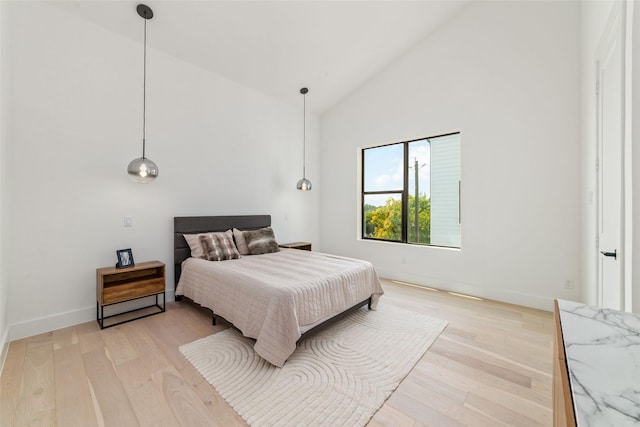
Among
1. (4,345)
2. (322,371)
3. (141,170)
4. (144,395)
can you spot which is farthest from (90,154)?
(322,371)

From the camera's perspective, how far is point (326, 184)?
17.8 ft

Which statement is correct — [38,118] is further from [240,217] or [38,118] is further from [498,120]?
[498,120]

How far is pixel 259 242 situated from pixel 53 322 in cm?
224

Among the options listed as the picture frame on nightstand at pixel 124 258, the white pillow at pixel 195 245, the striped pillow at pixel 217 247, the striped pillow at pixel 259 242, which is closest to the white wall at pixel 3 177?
the picture frame on nightstand at pixel 124 258

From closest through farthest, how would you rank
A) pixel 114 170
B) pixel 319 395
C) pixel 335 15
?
pixel 319 395
pixel 114 170
pixel 335 15

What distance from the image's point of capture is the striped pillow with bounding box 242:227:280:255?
3.70m

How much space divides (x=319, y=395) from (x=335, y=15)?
395 cm

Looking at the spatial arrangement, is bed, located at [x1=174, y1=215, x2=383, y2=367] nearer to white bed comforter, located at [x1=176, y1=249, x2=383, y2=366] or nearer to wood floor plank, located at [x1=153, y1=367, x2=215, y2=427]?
white bed comforter, located at [x1=176, y1=249, x2=383, y2=366]

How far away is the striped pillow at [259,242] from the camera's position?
3.70 metres

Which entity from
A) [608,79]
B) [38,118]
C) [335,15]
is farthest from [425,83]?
[38,118]

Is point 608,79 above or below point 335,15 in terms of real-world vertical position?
below

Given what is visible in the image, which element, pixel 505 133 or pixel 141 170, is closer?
pixel 141 170

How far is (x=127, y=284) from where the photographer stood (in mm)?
2752

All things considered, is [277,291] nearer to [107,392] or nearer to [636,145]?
[107,392]
